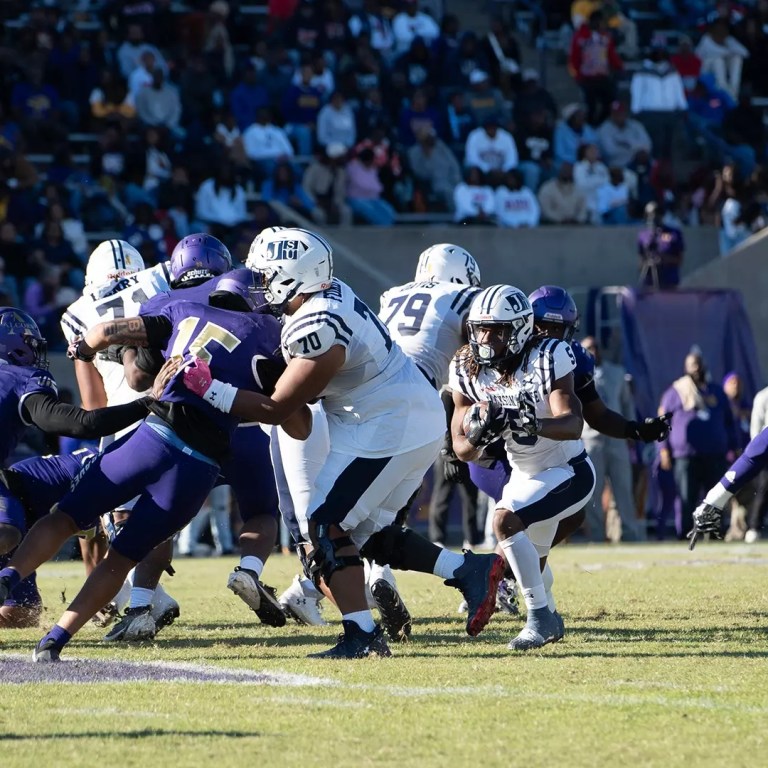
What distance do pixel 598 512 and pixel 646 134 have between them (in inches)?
235

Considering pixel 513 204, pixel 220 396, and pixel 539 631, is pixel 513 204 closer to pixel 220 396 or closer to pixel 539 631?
pixel 539 631

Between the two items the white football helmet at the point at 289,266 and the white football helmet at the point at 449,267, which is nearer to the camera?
the white football helmet at the point at 289,266

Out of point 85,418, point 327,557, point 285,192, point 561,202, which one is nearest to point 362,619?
point 327,557

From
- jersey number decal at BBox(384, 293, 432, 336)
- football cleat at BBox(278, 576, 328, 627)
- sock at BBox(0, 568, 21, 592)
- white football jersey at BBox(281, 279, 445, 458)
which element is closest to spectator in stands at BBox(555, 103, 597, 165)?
jersey number decal at BBox(384, 293, 432, 336)

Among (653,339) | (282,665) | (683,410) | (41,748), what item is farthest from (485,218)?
(41,748)

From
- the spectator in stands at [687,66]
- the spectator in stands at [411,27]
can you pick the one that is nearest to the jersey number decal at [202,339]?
the spectator in stands at [411,27]

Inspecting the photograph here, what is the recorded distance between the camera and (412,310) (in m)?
7.49

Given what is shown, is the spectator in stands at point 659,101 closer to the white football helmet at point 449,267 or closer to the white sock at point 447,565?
the white football helmet at point 449,267

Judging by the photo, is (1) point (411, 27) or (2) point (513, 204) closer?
(2) point (513, 204)

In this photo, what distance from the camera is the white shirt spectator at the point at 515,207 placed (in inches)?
666

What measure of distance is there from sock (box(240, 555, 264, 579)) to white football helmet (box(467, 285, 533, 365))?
1419 millimetres

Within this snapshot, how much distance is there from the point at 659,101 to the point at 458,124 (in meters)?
2.89

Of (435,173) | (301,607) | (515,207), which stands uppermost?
(435,173)

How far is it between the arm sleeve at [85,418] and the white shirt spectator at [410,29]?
12860 mm
